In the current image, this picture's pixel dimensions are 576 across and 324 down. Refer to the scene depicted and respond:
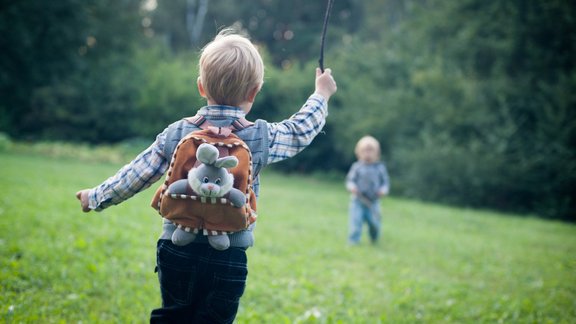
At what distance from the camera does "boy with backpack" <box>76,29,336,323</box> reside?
223 centimetres

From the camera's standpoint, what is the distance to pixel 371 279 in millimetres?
5734

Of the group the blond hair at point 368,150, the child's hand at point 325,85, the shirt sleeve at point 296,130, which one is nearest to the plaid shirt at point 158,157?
the shirt sleeve at point 296,130

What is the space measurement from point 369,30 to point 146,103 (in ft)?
56.1

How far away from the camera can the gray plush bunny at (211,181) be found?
194cm

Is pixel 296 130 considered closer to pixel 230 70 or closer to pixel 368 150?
pixel 230 70

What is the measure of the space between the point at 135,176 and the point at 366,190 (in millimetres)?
5989

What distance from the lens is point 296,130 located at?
2.47 m

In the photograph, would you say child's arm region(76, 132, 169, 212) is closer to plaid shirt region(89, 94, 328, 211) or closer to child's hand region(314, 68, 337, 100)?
plaid shirt region(89, 94, 328, 211)

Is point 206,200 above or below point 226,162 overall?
below

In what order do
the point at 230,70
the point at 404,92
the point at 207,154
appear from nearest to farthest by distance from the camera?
the point at 207,154 < the point at 230,70 < the point at 404,92

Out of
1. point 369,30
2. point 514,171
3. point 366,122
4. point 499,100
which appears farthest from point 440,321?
point 369,30

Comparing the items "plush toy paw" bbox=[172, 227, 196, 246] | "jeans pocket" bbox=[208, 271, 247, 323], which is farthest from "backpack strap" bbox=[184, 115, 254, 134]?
"jeans pocket" bbox=[208, 271, 247, 323]

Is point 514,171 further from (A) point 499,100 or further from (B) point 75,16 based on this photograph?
(B) point 75,16

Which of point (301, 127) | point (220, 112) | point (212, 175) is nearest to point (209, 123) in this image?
point (220, 112)
